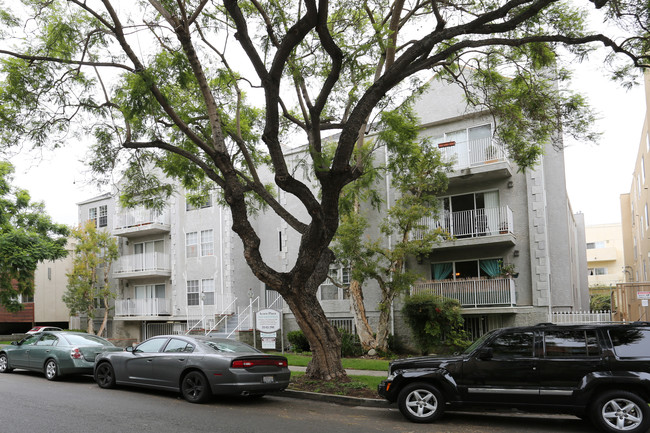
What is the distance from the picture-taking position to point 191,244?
2911cm

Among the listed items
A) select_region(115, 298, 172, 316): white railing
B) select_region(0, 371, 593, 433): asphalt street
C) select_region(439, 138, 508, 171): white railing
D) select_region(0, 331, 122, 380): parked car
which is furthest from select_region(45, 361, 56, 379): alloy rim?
select_region(115, 298, 172, 316): white railing

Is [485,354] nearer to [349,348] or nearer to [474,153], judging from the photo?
[349,348]

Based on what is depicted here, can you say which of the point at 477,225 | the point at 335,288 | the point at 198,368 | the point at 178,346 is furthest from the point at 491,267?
the point at 198,368

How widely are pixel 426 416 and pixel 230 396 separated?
4375mm

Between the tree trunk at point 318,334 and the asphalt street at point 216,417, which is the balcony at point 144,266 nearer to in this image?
the asphalt street at point 216,417

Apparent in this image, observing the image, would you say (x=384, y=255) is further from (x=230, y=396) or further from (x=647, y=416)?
(x=647, y=416)

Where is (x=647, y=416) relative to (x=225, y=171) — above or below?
below

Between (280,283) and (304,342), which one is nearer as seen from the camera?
(280,283)

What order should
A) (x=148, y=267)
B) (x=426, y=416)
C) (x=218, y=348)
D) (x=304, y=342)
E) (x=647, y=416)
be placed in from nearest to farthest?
(x=647, y=416), (x=426, y=416), (x=218, y=348), (x=304, y=342), (x=148, y=267)

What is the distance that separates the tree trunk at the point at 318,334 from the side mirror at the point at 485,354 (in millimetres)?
4139

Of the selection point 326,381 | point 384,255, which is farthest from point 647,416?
point 384,255

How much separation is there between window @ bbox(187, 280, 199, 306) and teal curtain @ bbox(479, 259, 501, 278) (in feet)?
48.4

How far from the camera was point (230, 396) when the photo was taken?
37.2ft

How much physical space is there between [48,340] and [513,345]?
11.9 meters
